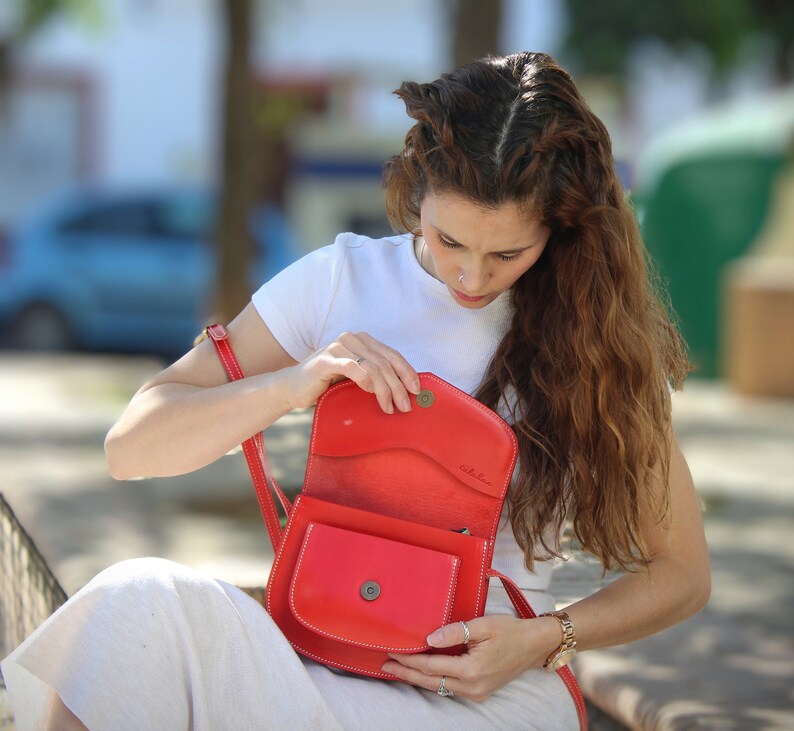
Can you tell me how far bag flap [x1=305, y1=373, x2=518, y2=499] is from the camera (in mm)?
2109

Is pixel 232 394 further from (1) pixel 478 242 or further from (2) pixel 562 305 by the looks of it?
(2) pixel 562 305

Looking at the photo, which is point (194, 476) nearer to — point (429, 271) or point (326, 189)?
point (429, 271)

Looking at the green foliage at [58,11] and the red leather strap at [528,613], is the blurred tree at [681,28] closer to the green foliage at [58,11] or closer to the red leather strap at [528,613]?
the green foliage at [58,11]

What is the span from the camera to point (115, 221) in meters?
13.0

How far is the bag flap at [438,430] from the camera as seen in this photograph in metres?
2.11

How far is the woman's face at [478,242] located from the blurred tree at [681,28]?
18304 mm

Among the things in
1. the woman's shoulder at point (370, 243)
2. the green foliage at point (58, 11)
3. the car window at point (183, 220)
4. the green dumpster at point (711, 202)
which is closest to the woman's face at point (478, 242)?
the woman's shoulder at point (370, 243)

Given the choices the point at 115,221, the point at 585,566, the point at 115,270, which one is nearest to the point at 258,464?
the point at 585,566

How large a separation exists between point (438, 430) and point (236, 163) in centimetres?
672

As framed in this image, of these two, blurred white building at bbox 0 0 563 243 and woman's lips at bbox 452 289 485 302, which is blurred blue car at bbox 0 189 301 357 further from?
woman's lips at bbox 452 289 485 302

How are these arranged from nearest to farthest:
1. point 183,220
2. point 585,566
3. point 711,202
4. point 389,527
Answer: point 389,527 → point 585,566 → point 711,202 → point 183,220

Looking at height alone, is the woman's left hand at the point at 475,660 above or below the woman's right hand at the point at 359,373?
below

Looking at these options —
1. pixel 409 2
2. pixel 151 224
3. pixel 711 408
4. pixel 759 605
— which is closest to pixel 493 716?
pixel 759 605

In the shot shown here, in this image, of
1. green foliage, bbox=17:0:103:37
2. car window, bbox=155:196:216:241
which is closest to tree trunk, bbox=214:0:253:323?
car window, bbox=155:196:216:241
